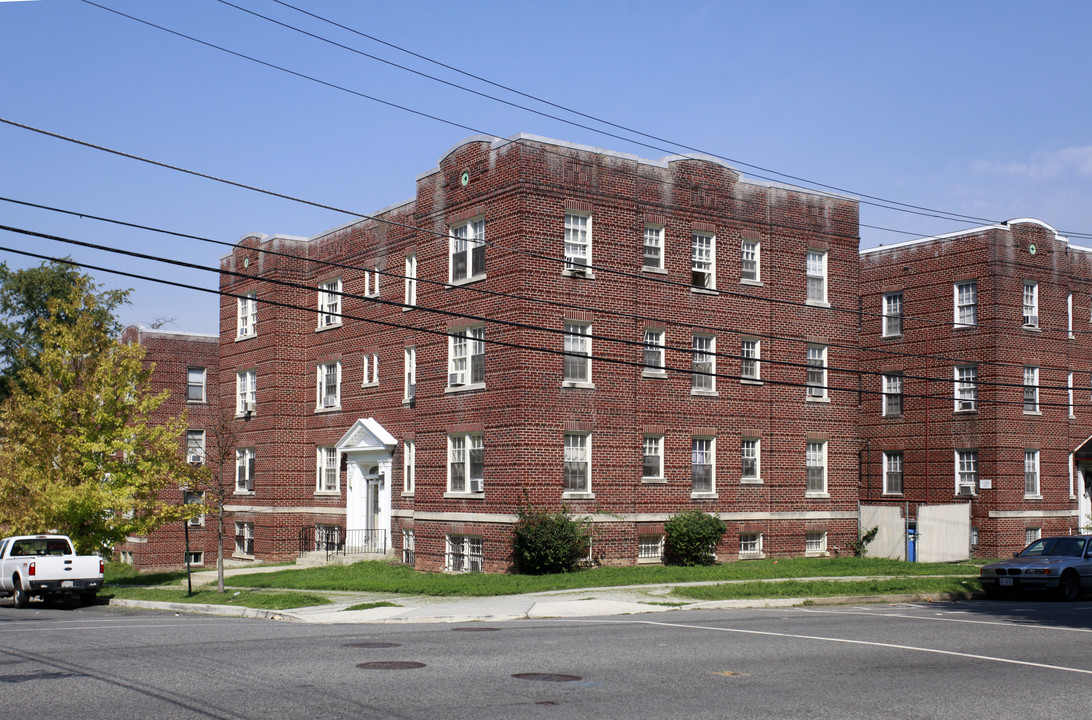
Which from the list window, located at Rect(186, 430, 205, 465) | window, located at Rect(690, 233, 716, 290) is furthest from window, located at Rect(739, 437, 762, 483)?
window, located at Rect(186, 430, 205, 465)

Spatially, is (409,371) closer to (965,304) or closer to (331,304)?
(331,304)

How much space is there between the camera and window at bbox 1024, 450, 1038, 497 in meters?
39.0

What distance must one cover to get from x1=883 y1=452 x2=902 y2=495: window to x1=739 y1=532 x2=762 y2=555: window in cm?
1026

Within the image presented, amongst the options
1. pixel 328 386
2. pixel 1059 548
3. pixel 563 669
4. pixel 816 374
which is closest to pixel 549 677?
pixel 563 669

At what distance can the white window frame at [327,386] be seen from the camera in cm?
4012

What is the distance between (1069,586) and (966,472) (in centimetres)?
1443

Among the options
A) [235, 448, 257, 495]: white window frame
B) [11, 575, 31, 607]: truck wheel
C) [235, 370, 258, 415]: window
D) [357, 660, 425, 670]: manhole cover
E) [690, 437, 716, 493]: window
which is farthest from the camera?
[235, 448, 257, 495]: white window frame

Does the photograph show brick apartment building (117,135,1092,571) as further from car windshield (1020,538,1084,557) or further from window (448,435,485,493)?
car windshield (1020,538,1084,557)

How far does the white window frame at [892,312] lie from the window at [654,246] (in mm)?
13424

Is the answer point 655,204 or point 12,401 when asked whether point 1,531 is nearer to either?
point 12,401

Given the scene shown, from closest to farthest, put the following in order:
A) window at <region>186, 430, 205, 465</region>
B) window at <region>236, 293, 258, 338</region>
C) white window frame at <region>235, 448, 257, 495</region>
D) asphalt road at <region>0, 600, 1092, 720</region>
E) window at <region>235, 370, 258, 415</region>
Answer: asphalt road at <region>0, 600, 1092, 720</region> < window at <region>235, 370, 258, 415</region> < white window frame at <region>235, 448, 257, 495</region> < window at <region>236, 293, 258, 338</region> < window at <region>186, 430, 205, 465</region>

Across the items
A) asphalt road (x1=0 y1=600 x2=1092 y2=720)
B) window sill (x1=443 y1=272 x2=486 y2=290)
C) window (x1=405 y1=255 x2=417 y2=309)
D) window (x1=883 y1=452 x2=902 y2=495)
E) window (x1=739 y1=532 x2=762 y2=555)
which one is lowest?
window (x1=739 y1=532 x2=762 y2=555)

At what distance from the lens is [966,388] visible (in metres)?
39.5

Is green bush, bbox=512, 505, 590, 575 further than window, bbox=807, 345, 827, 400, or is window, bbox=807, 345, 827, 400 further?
window, bbox=807, 345, 827, 400
